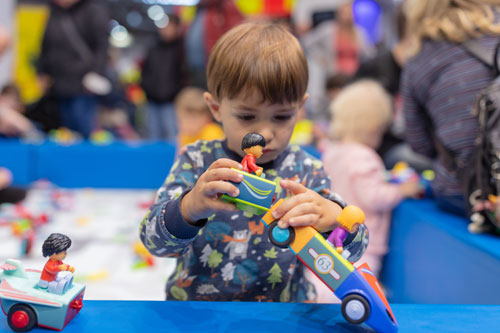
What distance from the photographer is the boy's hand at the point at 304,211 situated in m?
0.65

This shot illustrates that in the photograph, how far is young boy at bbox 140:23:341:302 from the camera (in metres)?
0.69

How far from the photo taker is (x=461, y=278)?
1.35 metres

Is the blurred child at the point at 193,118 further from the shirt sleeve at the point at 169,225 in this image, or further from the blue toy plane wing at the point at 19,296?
the blue toy plane wing at the point at 19,296

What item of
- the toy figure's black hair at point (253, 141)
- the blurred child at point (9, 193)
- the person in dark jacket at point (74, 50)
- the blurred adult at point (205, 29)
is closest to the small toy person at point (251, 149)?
the toy figure's black hair at point (253, 141)

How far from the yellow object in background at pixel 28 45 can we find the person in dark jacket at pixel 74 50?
4209 mm

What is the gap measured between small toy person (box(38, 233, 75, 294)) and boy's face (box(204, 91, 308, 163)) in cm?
35

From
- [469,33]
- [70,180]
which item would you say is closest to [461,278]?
[469,33]

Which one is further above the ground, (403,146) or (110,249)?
(403,146)

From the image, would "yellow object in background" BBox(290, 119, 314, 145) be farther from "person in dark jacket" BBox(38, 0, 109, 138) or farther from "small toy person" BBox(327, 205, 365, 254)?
"small toy person" BBox(327, 205, 365, 254)

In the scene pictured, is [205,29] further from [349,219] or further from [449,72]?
[349,219]

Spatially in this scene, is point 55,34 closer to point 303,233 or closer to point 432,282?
point 432,282

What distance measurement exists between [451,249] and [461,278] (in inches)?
3.6

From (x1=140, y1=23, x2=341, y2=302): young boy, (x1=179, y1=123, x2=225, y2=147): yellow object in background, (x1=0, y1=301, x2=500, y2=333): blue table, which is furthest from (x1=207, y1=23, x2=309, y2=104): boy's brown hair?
(x1=179, y1=123, x2=225, y2=147): yellow object in background

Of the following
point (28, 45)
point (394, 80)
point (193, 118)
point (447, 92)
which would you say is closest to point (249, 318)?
point (447, 92)
